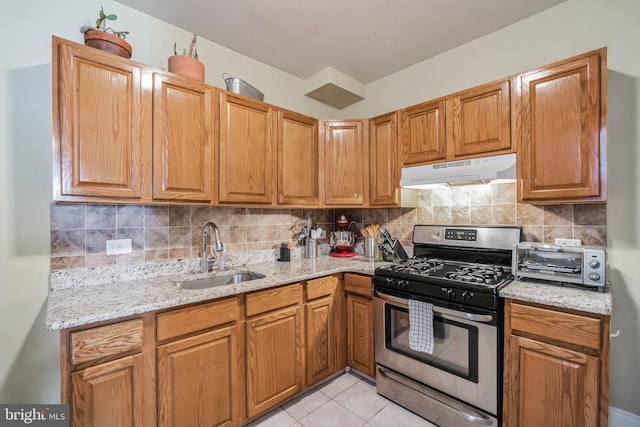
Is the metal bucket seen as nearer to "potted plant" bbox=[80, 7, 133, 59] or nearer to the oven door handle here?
"potted plant" bbox=[80, 7, 133, 59]

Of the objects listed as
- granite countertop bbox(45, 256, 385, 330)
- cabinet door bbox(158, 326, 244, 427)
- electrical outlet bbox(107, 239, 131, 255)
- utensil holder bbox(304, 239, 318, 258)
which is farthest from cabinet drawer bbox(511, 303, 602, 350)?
electrical outlet bbox(107, 239, 131, 255)

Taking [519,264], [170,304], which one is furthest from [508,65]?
[170,304]

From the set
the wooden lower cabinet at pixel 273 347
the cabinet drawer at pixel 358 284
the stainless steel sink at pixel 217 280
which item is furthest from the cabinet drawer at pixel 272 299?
the cabinet drawer at pixel 358 284

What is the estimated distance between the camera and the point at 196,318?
1.56m

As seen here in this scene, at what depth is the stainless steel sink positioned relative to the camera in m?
1.99

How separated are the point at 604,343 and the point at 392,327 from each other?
114 centimetres

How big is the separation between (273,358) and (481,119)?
7.19 ft

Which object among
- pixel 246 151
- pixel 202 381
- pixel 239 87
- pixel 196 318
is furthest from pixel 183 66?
pixel 202 381

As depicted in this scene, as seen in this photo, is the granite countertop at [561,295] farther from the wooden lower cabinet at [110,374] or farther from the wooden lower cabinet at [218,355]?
the wooden lower cabinet at [110,374]

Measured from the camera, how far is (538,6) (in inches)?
77.3

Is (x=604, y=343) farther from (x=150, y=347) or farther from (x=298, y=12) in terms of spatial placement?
(x=298, y=12)

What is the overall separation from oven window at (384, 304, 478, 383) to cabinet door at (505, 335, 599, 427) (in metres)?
0.19

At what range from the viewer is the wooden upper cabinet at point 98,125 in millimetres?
1424

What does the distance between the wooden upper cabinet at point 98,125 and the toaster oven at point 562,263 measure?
2.35 meters
